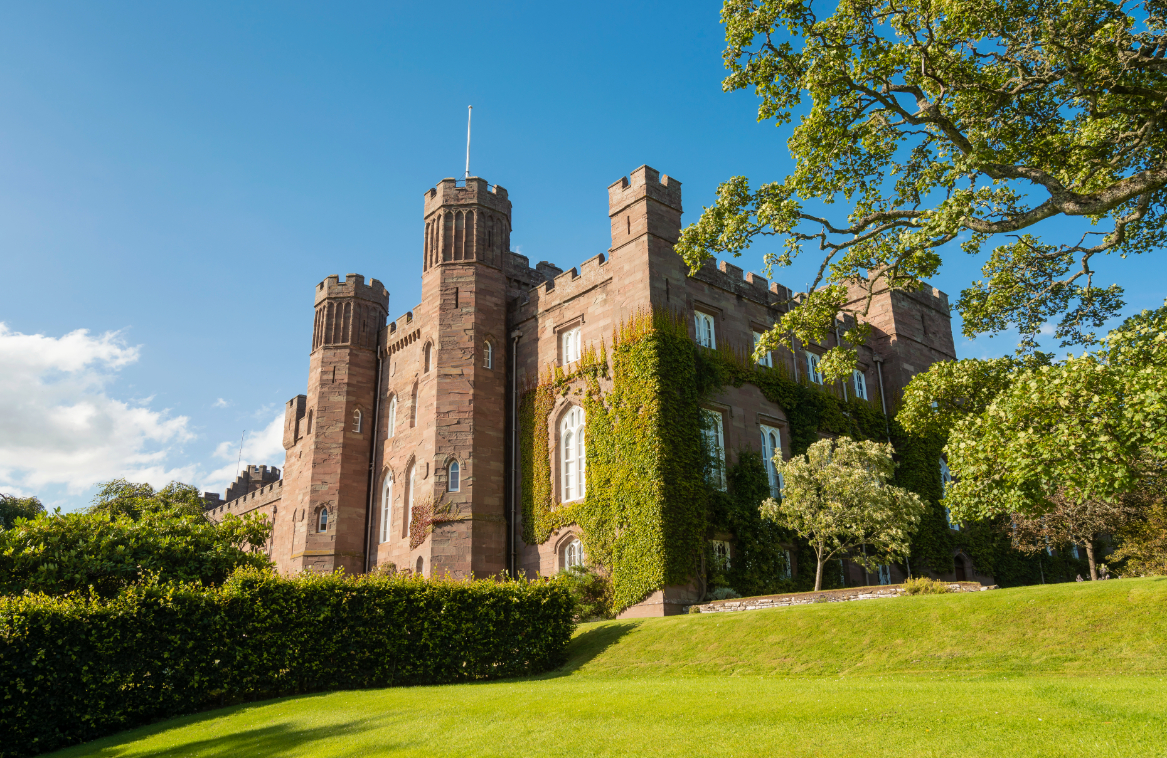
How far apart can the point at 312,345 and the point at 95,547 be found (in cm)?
1703

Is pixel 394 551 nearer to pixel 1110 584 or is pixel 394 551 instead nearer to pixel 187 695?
pixel 187 695

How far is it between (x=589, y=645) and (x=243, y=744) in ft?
28.7

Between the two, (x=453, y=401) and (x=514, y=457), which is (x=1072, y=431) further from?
(x=453, y=401)

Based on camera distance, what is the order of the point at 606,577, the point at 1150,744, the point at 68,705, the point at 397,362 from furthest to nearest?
the point at 397,362 < the point at 606,577 < the point at 68,705 < the point at 1150,744

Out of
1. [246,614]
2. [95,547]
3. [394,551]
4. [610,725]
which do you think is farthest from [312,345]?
[610,725]

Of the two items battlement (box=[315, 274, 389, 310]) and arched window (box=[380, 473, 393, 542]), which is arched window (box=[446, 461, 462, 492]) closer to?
arched window (box=[380, 473, 393, 542])

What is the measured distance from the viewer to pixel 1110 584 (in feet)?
46.7

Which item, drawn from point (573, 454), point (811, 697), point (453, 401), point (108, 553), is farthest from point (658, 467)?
point (108, 553)

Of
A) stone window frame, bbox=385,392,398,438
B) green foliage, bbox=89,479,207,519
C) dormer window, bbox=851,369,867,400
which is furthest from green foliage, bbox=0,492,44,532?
dormer window, bbox=851,369,867,400

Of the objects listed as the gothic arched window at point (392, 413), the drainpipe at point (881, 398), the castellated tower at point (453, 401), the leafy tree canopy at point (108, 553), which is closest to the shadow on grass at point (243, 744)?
the leafy tree canopy at point (108, 553)

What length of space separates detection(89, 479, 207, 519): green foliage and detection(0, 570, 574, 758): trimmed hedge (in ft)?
71.1

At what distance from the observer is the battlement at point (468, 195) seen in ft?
97.5

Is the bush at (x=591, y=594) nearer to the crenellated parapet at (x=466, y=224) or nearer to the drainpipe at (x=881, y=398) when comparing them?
the crenellated parapet at (x=466, y=224)

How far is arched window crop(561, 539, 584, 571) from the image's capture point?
A: 24.2 m
